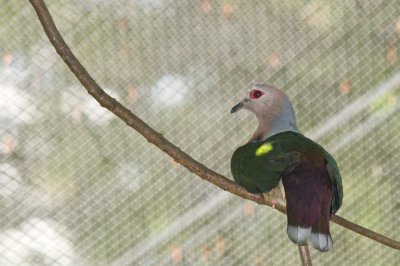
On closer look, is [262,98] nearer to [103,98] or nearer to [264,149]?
[264,149]

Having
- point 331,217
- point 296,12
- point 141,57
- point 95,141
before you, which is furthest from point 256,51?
point 331,217

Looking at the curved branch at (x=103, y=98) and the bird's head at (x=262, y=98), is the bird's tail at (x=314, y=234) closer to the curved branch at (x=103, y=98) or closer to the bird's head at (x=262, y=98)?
the curved branch at (x=103, y=98)

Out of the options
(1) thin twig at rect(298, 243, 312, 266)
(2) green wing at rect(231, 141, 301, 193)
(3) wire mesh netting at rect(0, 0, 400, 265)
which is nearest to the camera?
(1) thin twig at rect(298, 243, 312, 266)

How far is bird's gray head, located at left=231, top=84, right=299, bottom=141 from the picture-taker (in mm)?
1001

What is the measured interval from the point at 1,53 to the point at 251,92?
1.65ft

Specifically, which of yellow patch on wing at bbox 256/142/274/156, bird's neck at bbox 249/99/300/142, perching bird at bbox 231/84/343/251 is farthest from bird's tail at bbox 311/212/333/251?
bird's neck at bbox 249/99/300/142

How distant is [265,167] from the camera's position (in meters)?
0.84

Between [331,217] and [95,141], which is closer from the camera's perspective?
[331,217]

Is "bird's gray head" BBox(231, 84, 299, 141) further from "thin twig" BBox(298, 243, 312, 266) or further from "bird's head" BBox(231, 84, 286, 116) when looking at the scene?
"thin twig" BBox(298, 243, 312, 266)

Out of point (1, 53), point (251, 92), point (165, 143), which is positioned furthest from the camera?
point (1, 53)

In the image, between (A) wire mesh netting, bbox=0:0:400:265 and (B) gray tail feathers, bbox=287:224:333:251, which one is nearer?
(B) gray tail feathers, bbox=287:224:333:251

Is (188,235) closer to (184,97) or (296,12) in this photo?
(184,97)

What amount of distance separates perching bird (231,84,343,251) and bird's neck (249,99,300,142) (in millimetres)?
58

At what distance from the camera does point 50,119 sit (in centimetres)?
134
